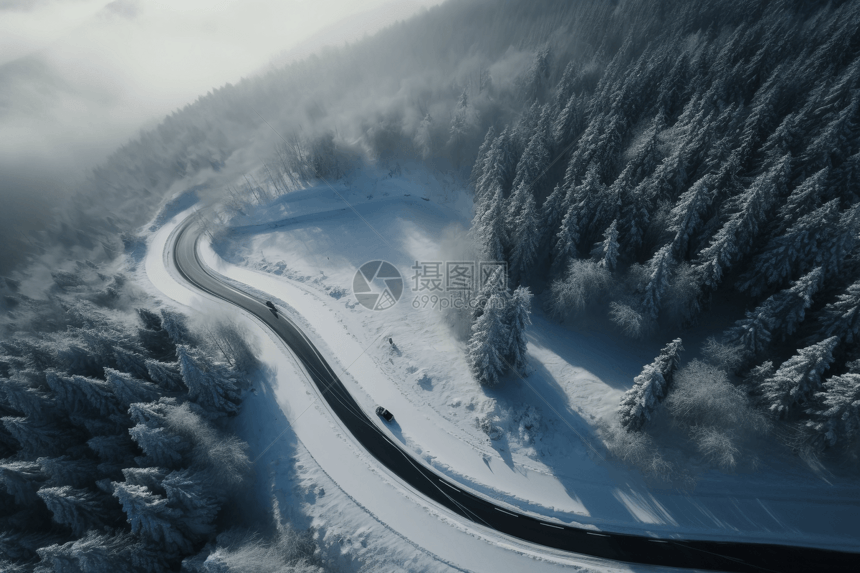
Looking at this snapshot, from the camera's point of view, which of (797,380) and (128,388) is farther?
(128,388)

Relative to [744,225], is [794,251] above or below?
below

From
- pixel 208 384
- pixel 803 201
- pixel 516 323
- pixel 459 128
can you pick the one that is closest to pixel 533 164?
pixel 459 128

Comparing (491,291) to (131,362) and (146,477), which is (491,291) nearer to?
(146,477)

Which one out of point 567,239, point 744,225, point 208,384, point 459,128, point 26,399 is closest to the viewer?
point 26,399

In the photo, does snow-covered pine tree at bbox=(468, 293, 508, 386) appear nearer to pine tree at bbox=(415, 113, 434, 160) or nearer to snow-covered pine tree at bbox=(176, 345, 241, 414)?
snow-covered pine tree at bbox=(176, 345, 241, 414)

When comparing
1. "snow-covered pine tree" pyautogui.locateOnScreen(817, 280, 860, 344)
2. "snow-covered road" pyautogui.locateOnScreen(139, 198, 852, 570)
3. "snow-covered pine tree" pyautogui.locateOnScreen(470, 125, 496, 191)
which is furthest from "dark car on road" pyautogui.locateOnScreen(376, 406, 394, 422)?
"snow-covered pine tree" pyautogui.locateOnScreen(470, 125, 496, 191)
